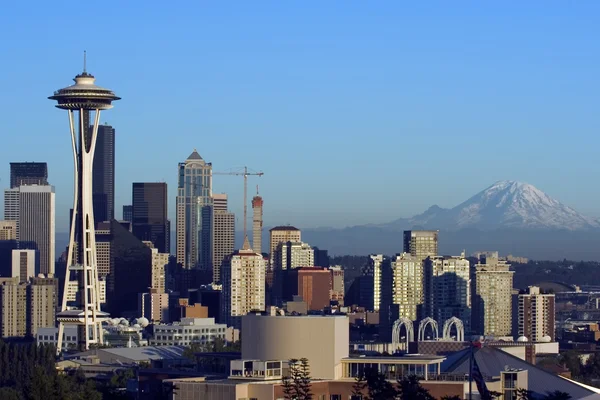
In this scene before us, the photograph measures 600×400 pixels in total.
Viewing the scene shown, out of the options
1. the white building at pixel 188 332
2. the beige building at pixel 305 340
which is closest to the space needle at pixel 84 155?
the white building at pixel 188 332

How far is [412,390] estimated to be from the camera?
67.3m

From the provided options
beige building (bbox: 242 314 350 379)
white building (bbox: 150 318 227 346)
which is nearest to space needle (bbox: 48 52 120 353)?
white building (bbox: 150 318 227 346)

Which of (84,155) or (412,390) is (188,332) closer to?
(84,155)

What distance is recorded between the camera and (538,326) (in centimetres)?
19900

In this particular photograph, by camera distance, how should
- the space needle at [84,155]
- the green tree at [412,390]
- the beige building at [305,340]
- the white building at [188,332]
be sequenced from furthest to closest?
the white building at [188,332] → the space needle at [84,155] → the beige building at [305,340] → the green tree at [412,390]

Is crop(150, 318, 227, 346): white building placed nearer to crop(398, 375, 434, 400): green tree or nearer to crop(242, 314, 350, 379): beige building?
crop(242, 314, 350, 379): beige building

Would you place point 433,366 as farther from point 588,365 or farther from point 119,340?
point 119,340

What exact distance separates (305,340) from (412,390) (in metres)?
5.35

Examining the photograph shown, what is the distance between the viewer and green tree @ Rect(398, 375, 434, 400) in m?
66.8

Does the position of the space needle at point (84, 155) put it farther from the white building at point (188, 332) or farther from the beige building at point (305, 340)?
the beige building at point (305, 340)

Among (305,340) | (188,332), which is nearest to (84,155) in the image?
(188,332)

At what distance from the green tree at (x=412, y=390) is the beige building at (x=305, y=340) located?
10.3ft

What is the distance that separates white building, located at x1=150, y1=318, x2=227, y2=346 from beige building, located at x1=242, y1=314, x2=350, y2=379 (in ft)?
386

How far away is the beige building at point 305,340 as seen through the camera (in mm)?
70438
